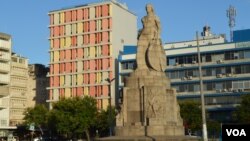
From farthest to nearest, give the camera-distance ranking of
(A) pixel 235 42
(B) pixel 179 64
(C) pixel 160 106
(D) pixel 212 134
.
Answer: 1. (B) pixel 179 64
2. (A) pixel 235 42
3. (D) pixel 212 134
4. (C) pixel 160 106

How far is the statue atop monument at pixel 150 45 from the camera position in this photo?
31234mm

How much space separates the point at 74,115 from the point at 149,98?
5607cm

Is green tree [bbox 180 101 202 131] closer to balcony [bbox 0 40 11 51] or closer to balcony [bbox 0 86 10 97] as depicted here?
balcony [bbox 0 86 10 97]

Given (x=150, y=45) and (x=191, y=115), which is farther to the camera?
(x=191, y=115)

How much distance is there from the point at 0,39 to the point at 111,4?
2977 centimetres

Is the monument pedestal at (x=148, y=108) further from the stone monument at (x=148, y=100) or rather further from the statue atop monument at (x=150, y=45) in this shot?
the statue atop monument at (x=150, y=45)

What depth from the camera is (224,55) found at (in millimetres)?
89312

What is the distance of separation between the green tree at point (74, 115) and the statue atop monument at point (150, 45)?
172 ft

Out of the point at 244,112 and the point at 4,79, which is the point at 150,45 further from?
the point at 4,79

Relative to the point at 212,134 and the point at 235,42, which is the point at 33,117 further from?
the point at 235,42

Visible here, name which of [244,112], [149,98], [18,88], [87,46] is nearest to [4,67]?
[18,88]

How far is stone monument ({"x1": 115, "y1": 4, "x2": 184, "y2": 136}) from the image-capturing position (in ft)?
93.6

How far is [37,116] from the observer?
95.6 m

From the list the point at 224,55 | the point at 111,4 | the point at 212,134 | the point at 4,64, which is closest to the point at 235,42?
the point at 224,55
